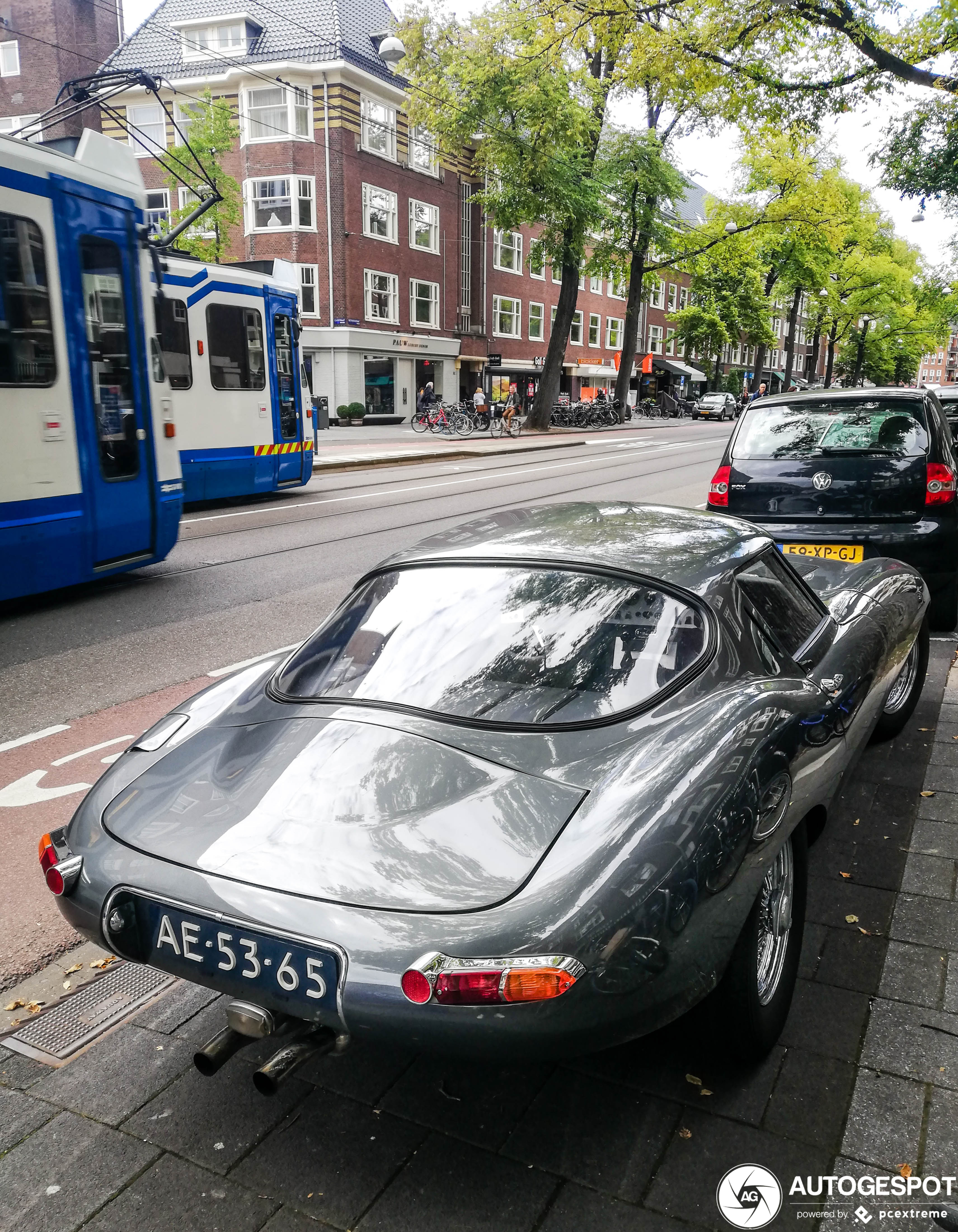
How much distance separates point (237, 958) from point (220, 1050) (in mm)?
259

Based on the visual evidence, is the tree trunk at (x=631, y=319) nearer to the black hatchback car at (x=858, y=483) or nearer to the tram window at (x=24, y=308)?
the black hatchback car at (x=858, y=483)

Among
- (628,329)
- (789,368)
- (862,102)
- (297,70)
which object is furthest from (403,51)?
(789,368)

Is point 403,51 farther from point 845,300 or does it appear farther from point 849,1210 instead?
point 845,300

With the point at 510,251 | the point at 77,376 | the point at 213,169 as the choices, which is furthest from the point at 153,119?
the point at 77,376

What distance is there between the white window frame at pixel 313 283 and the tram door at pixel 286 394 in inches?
812

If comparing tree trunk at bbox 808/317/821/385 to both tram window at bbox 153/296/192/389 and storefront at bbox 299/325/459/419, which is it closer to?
storefront at bbox 299/325/459/419

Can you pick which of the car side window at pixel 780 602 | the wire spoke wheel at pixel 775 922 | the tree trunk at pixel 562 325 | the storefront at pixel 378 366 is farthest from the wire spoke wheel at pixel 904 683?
the storefront at pixel 378 366

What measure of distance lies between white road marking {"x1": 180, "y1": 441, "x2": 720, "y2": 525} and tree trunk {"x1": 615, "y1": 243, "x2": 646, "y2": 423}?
43.7ft

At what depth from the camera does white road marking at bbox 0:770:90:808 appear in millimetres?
4172

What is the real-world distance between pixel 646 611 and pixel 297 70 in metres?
35.7

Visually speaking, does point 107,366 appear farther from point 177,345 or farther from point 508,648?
point 508,648

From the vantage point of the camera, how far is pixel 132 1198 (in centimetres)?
206

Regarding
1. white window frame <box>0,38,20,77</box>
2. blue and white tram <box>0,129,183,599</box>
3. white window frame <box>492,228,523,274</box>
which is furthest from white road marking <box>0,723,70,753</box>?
Answer: white window frame <box>492,228,523,274</box>

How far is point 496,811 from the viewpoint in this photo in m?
2.15
